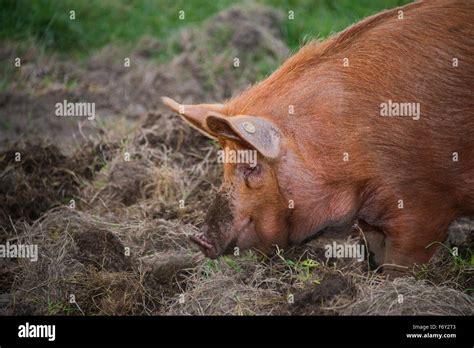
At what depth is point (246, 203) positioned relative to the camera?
Result: 6.58 metres

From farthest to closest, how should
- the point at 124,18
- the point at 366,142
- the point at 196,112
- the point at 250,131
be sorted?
the point at 124,18 < the point at 196,112 < the point at 366,142 < the point at 250,131

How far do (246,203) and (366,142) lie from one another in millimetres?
935

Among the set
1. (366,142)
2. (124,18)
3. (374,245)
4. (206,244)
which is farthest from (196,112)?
(124,18)

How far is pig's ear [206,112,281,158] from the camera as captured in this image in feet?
20.2

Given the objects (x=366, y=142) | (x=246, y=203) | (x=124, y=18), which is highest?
(x=124, y=18)

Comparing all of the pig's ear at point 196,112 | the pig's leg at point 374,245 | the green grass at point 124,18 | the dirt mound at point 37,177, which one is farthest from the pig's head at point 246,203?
the green grass at point 124,18

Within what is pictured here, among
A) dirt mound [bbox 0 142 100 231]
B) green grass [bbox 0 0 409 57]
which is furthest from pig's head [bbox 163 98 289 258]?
green grass [bbox 0 0 409 57]

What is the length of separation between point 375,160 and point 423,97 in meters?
0.55

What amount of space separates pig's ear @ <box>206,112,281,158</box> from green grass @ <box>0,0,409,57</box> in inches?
130

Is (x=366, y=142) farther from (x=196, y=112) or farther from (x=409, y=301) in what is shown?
(x=196, y=112)

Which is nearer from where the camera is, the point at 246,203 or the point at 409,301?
the point at 409,301

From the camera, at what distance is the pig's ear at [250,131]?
6172 millimetres
